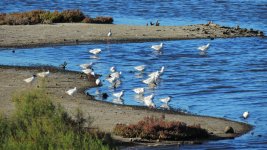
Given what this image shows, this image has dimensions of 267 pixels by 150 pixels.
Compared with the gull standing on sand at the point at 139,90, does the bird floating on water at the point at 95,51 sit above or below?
below

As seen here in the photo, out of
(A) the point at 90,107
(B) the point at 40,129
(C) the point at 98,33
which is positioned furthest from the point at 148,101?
(C) the point at 98,33

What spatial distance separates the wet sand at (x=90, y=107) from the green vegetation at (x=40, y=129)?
2.85 metres

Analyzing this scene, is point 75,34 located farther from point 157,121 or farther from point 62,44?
point 157,121

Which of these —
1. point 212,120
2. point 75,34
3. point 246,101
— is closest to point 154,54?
point 75,34

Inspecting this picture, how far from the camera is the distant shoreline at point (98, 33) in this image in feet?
132

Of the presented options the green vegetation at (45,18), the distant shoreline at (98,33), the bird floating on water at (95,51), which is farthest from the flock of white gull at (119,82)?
the green vegetation at (45,18)

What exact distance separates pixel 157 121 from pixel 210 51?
18.9 m

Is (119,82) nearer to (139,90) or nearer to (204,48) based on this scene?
(139,90)

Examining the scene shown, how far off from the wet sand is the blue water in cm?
75

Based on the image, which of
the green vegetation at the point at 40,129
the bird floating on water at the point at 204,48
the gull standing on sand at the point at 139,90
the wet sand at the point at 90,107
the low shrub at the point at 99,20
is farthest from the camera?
the low shrub at the point at 99,20

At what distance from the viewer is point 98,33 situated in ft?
141

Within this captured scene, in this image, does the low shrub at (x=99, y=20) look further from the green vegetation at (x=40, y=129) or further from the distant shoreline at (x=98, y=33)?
the green vegetation at (x=40, y=129)

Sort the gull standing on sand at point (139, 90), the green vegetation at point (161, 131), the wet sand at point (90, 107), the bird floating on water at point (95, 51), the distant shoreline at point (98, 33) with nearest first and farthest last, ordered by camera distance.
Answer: the green vegetation at point (161, 131) < the wet sand at point (90, 107) < the gull standing on sand at point (139, 90) < the bird floating on water at point (95, 51) < the distant shoreline at point (98, 33)

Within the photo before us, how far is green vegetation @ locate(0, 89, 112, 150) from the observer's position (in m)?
13.6
